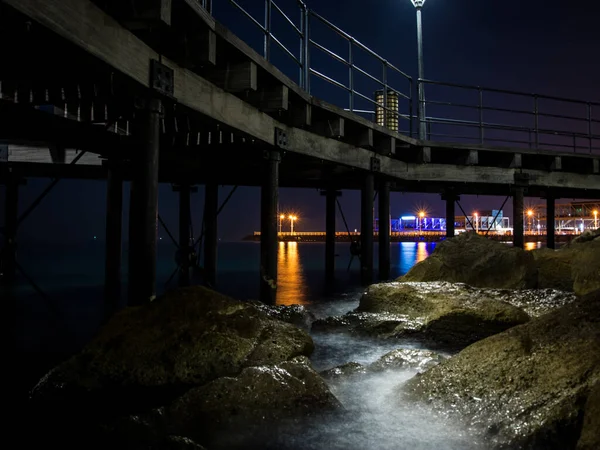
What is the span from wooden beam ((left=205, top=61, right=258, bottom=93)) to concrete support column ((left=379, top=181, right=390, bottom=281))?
25.4 feet

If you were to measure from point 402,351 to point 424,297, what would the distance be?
2345 millimetres

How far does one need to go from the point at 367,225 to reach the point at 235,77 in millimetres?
7037

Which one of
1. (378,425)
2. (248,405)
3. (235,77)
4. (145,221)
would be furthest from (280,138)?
(378,425)

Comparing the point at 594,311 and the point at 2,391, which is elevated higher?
the point at 594,311

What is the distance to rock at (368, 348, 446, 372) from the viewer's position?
5.09 meters

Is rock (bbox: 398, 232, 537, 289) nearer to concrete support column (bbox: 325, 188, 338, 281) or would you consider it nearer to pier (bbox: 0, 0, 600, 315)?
pier (bbox: 0, 0, 600, 315)

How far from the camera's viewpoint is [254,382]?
398cm

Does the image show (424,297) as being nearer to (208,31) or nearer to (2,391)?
(208,31)

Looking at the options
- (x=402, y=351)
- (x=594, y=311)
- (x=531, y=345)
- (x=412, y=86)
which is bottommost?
(x=402, y=351)

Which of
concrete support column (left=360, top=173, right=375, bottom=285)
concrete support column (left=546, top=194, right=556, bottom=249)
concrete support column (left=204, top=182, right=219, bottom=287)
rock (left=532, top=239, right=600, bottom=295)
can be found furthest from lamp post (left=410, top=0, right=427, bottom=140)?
concrete support column (left=546, top=194, right=556, bottom=249)

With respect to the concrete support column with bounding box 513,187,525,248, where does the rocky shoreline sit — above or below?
below

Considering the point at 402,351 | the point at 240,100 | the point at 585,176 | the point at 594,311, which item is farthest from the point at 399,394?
the point at 585,176

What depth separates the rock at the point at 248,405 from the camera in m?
3.66

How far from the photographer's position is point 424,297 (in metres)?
7.62
